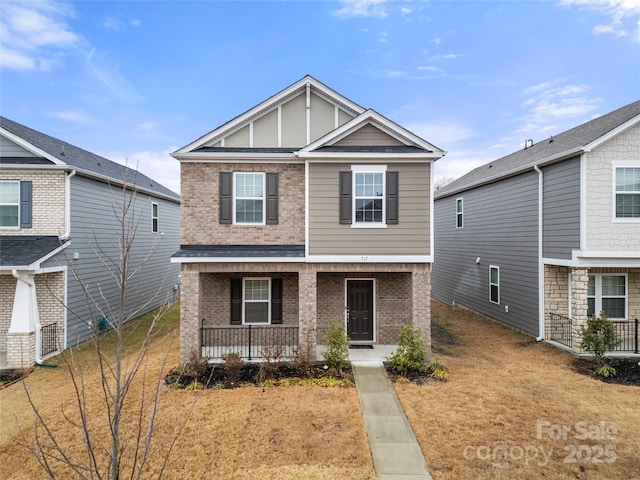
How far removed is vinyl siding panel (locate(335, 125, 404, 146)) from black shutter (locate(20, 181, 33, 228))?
11.0m

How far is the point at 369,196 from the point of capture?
10227 mm

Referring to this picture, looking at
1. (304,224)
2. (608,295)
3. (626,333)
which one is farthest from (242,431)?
(626,333)

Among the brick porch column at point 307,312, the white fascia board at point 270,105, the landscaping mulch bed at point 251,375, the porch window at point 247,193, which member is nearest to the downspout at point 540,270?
the white fascia board at point 270,105

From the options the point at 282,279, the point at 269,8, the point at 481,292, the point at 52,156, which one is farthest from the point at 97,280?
the point at 481,292

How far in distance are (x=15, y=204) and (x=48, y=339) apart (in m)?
4.80

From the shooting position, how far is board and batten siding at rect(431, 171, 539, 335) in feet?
42.3

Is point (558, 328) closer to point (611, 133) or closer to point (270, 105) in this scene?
point (611, 133)

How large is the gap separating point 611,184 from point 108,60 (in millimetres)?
20845

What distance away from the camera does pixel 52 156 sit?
37.7 ft

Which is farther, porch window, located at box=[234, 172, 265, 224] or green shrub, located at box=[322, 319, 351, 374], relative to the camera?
porch window, located at box=[234, 172, 265, 224]

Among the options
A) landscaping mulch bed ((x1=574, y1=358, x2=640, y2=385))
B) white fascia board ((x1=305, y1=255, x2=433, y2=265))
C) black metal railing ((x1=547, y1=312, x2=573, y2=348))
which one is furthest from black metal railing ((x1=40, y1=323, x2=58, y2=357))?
black metal railing ((x1=547, y1=312, x2=573, y2=348))

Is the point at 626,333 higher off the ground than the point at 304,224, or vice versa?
the point at 304,224

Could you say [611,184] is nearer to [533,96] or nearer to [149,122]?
[533,96]

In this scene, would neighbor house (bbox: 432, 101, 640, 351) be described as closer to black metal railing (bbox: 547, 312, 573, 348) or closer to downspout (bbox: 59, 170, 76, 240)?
black metal railing (bbox: 547, 312, 573, 348)
